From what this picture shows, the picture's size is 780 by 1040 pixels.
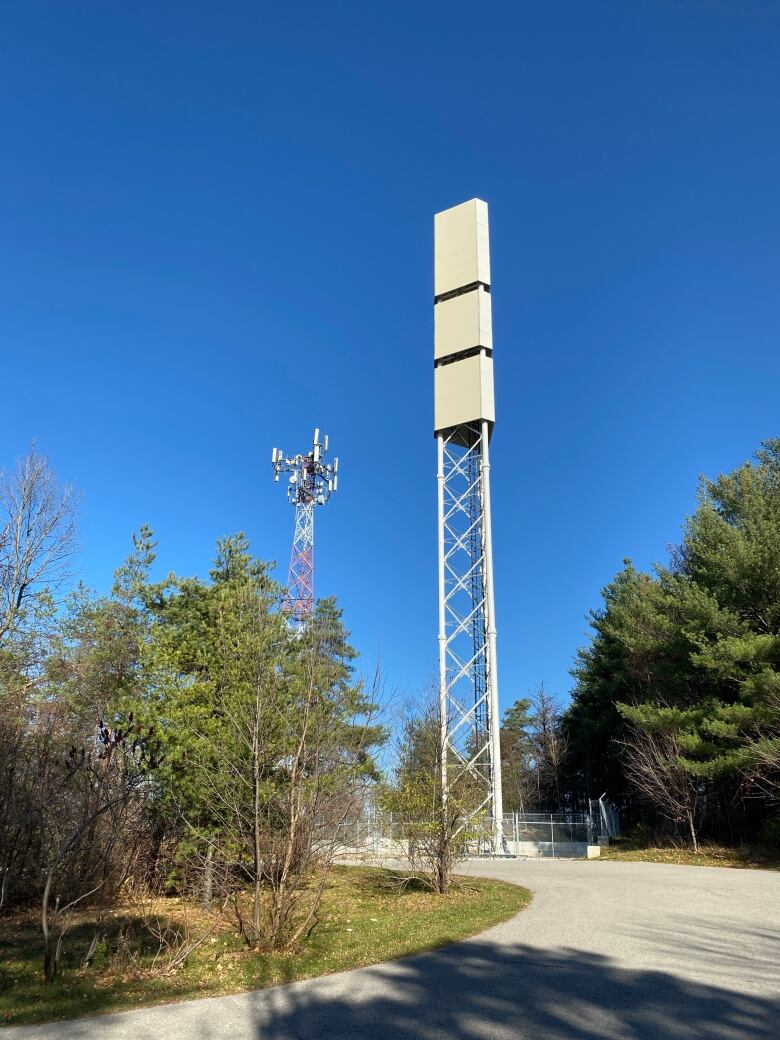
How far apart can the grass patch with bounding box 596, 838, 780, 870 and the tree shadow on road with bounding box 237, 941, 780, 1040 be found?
14653mm

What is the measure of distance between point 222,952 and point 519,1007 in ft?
13.5

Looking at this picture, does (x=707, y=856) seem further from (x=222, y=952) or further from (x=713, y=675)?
(x=222, y=952)

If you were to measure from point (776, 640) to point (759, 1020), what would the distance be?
52.9 feet

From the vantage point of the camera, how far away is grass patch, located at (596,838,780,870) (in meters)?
19.3

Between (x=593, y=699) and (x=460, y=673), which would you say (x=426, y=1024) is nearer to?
(x=460, y=673)

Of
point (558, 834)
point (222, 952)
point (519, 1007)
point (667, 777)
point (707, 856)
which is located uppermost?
point (667, 777)

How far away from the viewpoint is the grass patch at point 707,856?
19.3 m

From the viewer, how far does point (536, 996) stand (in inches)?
251

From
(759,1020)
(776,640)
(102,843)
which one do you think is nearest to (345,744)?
(102,843)

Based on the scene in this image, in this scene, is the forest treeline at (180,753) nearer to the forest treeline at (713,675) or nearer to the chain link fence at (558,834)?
the chain link fence at (558,834)

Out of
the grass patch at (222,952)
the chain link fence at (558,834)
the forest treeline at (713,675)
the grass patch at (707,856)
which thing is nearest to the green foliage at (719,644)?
the forest treeline at (713,675)

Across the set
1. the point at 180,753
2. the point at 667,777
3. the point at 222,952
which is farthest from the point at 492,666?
the point at 222,952

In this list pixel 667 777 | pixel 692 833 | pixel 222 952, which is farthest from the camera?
pixel 667 777

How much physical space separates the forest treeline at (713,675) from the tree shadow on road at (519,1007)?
1414cm
